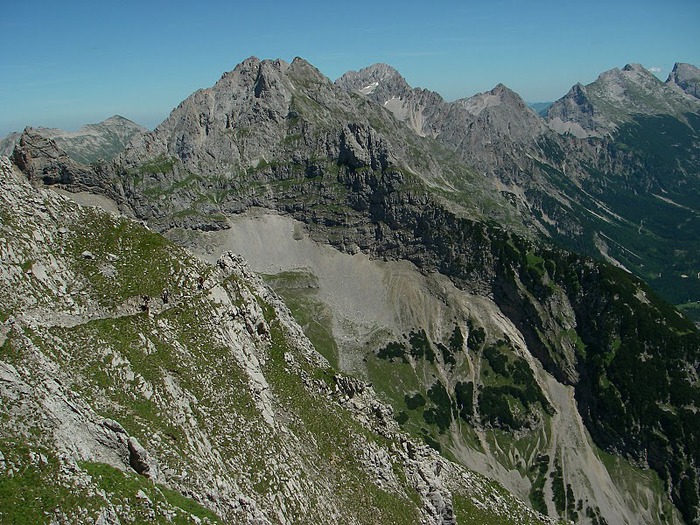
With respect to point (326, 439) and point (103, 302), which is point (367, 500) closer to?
point (326, 439)

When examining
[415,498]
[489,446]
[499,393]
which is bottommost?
[489,446]

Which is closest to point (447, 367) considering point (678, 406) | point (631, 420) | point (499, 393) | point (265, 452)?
point (499, 393)

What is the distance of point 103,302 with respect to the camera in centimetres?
5531

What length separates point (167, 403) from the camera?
4869 centimetres

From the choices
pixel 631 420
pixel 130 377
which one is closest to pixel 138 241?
pixel 130 377

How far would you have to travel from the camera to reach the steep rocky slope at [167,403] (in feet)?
114

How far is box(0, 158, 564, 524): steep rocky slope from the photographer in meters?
34.6

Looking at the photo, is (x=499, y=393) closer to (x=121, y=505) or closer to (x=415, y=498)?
(x=415, y=498)

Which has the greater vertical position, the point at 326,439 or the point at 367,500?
the point at 326,439

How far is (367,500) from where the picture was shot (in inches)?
2266

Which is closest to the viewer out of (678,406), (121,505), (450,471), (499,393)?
(121,505)

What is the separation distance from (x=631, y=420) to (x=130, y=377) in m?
171

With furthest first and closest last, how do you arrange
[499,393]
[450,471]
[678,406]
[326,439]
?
1. [499,393]
2. [678,406]
3. [450,471]
4. [326,439]

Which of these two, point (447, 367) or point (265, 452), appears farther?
point (447, 367)
